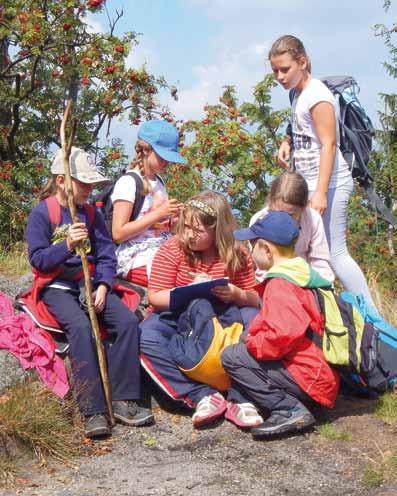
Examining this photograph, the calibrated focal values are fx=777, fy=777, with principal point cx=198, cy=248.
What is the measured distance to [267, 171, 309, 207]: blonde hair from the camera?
15.5ft

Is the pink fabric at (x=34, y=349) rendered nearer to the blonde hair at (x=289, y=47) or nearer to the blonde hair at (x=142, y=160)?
the blonde hair at (x=142, y=160)

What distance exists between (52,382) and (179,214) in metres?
1.38

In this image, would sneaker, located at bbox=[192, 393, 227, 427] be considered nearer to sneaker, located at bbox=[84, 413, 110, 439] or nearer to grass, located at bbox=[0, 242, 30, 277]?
sneaker, located at bbox=[84, 413, 110, 439]

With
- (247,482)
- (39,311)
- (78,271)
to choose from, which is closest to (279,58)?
(78,271)

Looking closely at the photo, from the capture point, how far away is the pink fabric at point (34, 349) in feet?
14.2

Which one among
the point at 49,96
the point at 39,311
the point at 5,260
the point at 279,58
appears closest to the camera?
the point at 39,311

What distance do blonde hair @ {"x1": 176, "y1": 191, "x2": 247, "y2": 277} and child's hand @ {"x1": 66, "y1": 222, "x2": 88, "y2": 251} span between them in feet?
2.24

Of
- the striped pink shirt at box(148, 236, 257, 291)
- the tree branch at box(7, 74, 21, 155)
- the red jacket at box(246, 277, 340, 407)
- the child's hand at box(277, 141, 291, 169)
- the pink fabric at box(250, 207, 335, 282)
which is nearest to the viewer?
the red jacket at box(246, 277, 340, 407)

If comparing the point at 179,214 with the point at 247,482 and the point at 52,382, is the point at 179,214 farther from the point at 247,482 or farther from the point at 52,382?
the point at 247,482

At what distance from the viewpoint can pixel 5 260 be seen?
709 centimetres

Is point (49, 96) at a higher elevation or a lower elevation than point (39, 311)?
higher

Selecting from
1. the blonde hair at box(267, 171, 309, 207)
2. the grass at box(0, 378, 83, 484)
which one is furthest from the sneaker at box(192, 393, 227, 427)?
the blonde hair at box(267, 171, 309, 207)

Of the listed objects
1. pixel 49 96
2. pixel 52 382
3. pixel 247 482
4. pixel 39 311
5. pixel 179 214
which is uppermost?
pixel 49 96

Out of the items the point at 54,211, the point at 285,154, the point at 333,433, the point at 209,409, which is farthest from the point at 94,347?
the point at 285,154
